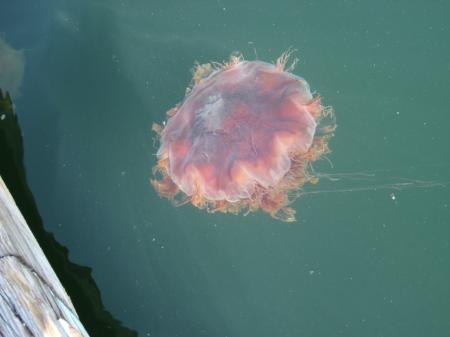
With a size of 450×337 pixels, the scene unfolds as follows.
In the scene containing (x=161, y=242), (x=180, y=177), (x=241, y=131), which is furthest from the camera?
(x=161, y=242)

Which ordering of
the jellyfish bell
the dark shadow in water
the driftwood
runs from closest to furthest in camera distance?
the driftwood → the jellyfish bell → the dark shadow in water

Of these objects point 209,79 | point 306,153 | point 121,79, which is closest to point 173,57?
point 121,79

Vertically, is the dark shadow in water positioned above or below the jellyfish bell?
below

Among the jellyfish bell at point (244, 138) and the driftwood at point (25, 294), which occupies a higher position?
the jellyfish bell at point (244, 138)

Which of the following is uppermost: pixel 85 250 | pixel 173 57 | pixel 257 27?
pixel 257 27

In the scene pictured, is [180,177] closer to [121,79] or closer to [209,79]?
[209,79]
